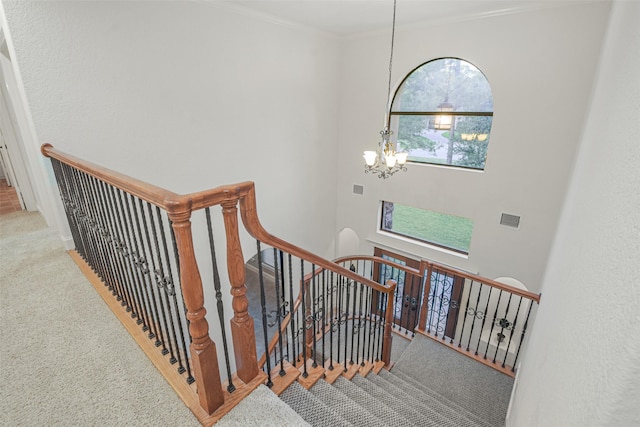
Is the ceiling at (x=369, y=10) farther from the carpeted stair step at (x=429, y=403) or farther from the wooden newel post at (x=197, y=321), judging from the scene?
the carpeted stair step at (x=429, y=403)

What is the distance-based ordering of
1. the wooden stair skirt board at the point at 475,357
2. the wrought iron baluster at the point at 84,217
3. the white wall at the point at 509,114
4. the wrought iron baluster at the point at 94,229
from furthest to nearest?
the white wall at the point at 509,114 → the wooden stair skirt board at the point at 475,357 → the wrought iron baluster at the point at 84,217 → the wrought iron baluster at the point at 94,229

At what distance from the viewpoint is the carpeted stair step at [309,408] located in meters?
1.54

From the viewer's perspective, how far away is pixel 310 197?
578 centimetres

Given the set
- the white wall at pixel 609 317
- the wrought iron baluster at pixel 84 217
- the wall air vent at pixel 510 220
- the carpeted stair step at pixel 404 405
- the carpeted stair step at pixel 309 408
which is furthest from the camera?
the wall air vent at pixel 510 220

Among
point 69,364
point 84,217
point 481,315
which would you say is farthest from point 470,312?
point 84,217

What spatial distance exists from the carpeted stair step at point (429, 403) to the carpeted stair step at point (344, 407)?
0.89 m

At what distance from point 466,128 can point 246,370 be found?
4565 mm

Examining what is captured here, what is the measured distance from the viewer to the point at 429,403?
2.78 metres

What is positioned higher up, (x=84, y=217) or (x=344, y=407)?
(x=84, y=217)

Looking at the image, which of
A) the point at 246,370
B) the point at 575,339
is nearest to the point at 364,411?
the point at 246,370

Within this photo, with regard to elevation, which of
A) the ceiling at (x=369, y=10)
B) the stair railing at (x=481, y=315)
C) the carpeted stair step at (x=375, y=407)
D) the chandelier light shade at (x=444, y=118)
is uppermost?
the ceiling at (x=369, y=10)

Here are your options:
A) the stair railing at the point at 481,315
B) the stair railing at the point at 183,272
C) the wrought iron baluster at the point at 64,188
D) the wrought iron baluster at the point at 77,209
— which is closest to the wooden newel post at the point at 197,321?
the stair railing at the point at 183,272

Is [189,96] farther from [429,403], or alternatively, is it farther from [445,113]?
[429,403]

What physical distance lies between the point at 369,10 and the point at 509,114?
2358 millimetres
